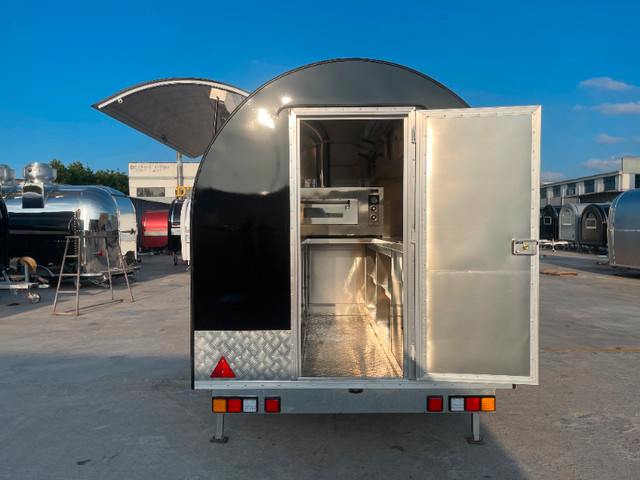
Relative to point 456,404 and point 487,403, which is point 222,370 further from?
point 487,403

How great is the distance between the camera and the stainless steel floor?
3508 mm

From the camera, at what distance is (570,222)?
74.9 ft

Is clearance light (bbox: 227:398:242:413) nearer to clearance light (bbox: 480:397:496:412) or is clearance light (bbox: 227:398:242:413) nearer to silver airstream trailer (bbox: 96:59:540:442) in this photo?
silver airstream trailer (bbox: 96:59:540:442)

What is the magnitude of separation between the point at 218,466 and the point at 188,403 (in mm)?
1277

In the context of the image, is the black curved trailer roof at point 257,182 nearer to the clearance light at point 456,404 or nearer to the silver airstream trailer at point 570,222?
the clearance light at point 456,404

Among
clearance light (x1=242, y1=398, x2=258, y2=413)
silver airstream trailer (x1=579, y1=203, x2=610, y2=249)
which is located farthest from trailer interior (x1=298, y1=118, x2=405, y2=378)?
silver airstream trailer (x1=579, y1=203, x2=610, y2=249)

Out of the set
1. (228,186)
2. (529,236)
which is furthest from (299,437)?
(529,236)

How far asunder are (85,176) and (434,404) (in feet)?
161

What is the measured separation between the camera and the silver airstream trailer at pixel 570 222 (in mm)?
21953

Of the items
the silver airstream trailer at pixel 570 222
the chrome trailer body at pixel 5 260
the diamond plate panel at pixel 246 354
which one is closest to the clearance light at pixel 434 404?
the diamond plate panel at pixel 246 354

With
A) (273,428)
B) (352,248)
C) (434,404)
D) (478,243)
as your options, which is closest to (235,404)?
(273,428)

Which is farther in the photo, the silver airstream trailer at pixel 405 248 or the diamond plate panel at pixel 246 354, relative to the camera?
the diamond plate panel at pixel 246 354

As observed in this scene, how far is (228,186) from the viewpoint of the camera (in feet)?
9.79

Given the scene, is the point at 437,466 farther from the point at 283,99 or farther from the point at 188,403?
the point at 283,99
